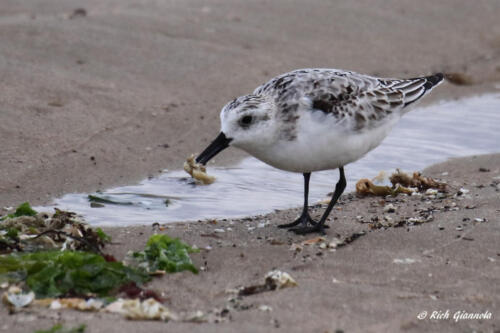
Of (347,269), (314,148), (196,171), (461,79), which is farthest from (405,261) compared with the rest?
(461,79)

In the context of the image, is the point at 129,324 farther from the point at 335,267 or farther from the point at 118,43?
the point at 118,43

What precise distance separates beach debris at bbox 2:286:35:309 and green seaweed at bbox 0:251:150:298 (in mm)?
91

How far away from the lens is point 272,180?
8148 mm

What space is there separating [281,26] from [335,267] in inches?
285

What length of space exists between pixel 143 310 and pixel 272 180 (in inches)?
149

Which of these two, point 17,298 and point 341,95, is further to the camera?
point 341,95

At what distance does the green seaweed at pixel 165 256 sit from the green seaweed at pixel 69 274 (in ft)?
0.56

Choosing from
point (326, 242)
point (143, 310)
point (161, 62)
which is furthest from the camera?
point (161, 62)

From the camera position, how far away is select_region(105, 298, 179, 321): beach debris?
4465mm

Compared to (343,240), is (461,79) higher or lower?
higher

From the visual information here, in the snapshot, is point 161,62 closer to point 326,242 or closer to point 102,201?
point 102,201

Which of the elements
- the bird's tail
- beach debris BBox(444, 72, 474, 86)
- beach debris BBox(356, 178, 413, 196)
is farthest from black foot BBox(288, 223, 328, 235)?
beach debris BBox(444, 72, 474, 86)

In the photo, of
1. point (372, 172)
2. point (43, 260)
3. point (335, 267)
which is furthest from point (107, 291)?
point (372, 172)

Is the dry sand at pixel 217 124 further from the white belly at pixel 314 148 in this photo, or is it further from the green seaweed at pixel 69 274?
the white belly at pixel 314 148
